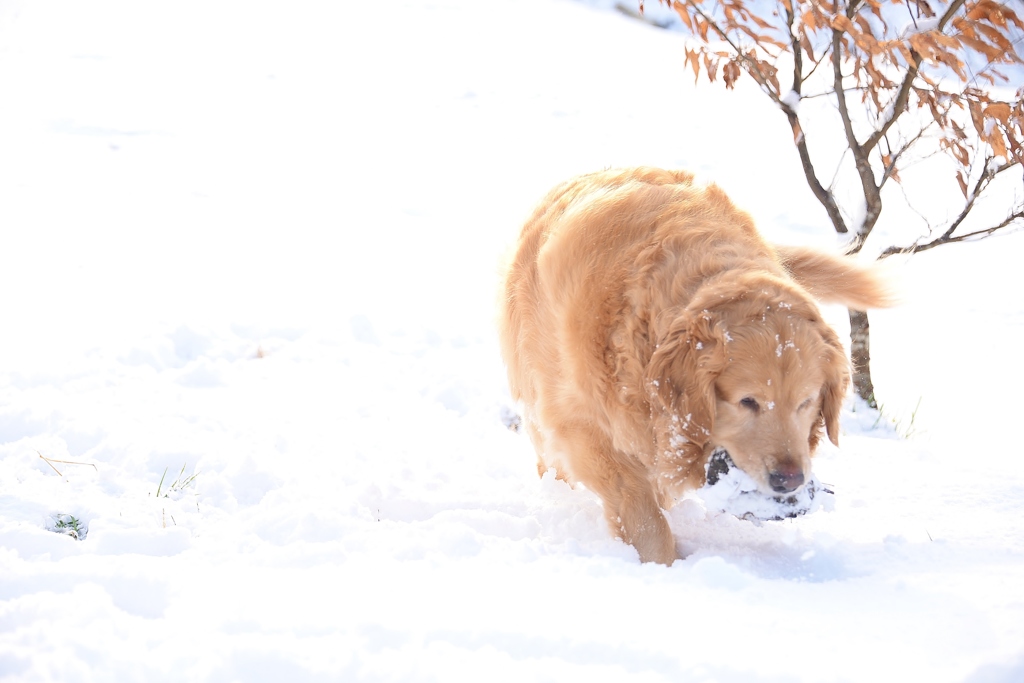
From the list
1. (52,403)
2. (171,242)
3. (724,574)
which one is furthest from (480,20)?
(724,574)

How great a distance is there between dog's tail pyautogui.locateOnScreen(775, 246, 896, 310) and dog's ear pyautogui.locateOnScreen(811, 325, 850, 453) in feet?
2.38

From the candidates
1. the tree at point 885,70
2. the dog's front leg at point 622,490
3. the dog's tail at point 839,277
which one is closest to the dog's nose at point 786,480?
the dog's front leg at point 622,490

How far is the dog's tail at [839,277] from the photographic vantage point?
10.7 ft

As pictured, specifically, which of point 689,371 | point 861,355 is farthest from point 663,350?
point 861,355

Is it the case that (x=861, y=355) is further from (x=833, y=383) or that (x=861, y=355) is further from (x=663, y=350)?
(x=663, y=350)

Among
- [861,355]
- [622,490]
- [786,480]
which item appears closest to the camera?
[786,480]

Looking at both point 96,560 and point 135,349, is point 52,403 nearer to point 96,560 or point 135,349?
point 135,349

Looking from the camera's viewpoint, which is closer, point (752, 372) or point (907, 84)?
point (752, 372)

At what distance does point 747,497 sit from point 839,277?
1293 mm

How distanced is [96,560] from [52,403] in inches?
64.6

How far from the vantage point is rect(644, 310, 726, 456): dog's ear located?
242 centimetres

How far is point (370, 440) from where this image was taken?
3.59 meters

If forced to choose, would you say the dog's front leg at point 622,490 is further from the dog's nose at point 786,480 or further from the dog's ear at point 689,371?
the dog's nose at point 786,480

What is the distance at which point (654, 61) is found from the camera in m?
13.0
